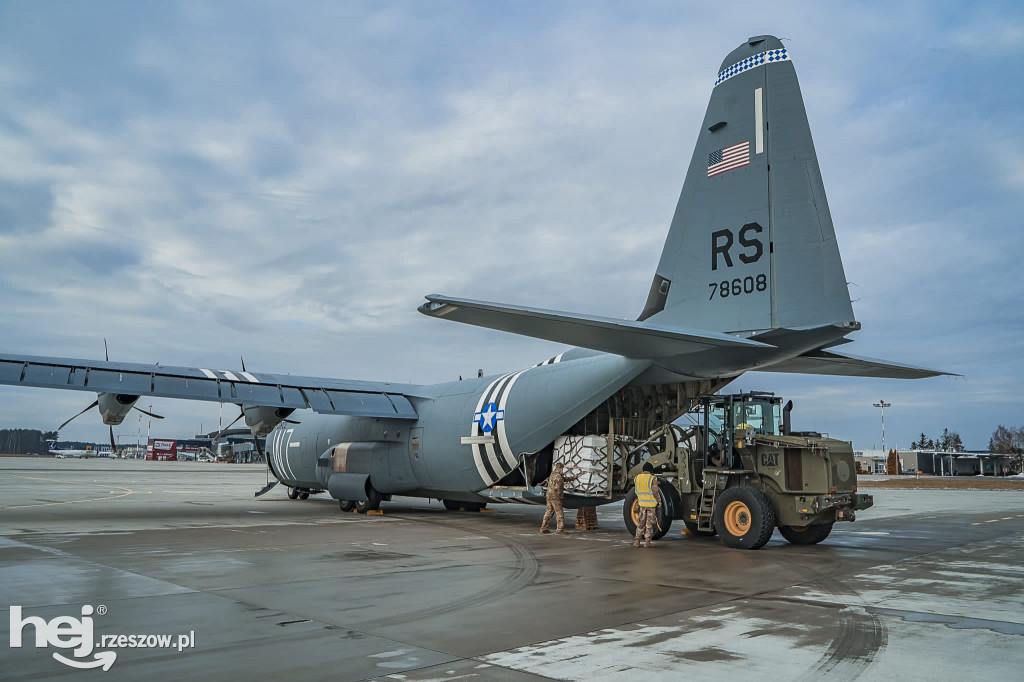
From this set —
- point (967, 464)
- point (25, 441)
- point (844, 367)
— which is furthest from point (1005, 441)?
point (25, 441)

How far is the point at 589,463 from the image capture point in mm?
14695

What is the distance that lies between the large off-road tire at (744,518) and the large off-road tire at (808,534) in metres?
0.91

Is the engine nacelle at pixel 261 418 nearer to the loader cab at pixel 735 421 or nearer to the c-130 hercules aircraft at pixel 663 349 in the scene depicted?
the c-130 hercules aircraft at pixel 663 349

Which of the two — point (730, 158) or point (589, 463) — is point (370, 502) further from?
point (730, 158)

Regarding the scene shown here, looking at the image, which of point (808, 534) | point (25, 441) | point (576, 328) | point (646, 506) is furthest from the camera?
point (25, 441)

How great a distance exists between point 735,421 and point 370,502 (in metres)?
11.1

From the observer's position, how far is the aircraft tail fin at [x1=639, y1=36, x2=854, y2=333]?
36.0 feet

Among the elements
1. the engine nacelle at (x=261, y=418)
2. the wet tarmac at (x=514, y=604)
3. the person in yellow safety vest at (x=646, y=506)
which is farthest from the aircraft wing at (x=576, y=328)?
the engine nacelle at (x=261, y=418)

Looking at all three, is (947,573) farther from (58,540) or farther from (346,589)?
(58,540)

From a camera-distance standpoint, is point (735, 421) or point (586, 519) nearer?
point (735, 421)

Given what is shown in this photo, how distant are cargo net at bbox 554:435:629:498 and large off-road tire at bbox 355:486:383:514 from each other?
6.97m

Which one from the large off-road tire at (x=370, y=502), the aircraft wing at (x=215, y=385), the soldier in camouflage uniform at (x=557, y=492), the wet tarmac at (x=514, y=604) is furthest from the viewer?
the large off-road tire at (x=370, y=502)

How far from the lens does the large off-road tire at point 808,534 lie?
12461 millimetres

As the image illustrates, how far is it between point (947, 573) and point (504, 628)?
21.1 feet
